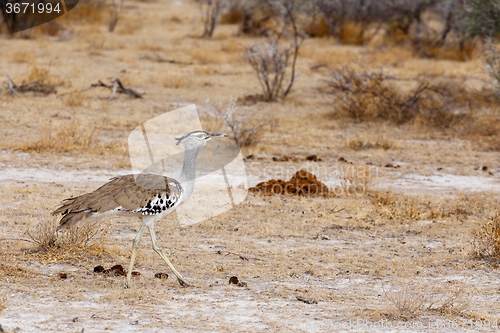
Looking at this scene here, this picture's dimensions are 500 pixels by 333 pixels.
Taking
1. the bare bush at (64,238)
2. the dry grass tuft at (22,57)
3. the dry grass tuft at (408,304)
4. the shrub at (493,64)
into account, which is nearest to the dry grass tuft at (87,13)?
the dry grass tuft at (22,57)

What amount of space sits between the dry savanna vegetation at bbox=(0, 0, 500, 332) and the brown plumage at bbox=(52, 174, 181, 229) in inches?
23.9

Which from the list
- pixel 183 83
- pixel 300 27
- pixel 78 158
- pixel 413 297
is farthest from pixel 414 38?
pixel 413 297

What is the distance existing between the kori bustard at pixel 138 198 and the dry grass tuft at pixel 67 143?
16.2 feet

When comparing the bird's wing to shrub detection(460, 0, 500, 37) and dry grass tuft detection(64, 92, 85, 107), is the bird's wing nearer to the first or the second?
dry grass tuft detection(64, 92, 85, 107)

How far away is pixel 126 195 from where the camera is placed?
4.61m

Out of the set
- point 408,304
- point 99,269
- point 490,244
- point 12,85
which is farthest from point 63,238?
point 12,85

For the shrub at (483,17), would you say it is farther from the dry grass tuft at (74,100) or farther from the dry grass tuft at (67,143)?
the dry grass tuft at (67,143)

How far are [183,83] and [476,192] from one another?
8.25 meters

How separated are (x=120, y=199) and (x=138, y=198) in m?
0.13

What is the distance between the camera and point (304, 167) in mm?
9539

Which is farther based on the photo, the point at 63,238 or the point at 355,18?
the point at 355,18

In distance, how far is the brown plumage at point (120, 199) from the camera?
178 inches

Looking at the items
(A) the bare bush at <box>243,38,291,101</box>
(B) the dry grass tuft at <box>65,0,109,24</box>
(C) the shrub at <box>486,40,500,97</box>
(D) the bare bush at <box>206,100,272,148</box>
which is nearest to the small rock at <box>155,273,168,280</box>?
(D) the bare bush at <box>206,100,272,148</box>

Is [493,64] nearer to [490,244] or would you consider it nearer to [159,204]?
[490,244]
